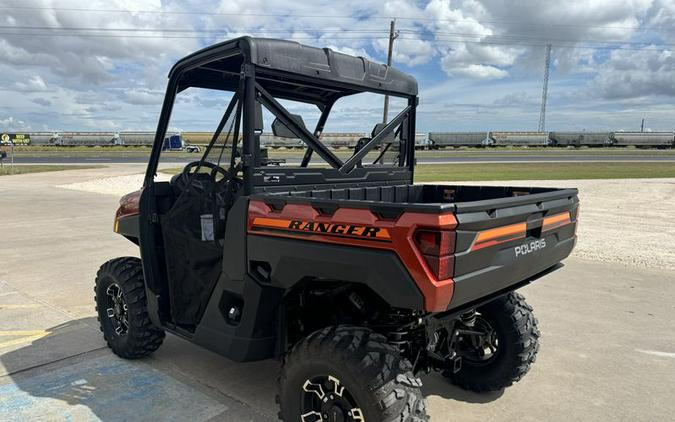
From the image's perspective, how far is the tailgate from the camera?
220 cm

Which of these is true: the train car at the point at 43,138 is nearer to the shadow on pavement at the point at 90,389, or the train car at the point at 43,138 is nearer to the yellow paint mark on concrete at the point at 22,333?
the yellow paint mark on concrete at the point at 22,333

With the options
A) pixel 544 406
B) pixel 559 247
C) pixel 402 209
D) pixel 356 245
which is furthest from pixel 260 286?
pixel 544 406

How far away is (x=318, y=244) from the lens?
2463mm

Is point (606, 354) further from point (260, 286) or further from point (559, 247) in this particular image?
point (260, 286)

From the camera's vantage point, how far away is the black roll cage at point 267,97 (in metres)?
2.83

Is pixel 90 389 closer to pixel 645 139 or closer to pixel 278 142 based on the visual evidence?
pixel 278 142

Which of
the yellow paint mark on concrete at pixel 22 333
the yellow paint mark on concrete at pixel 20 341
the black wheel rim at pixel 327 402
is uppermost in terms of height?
the black wheel rim at pixel 327 402

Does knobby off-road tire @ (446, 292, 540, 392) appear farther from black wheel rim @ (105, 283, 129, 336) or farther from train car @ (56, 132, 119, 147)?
train car @ (56, 132, 119, 147)

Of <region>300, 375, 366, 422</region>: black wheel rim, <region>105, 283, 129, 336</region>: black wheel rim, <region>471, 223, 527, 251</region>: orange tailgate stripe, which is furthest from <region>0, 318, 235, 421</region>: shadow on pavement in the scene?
<region>471, 223, 527, 251</region>: orange tailgate stripe

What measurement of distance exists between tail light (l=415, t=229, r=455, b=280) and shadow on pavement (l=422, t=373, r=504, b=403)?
168cm

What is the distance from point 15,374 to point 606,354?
15.1 feet

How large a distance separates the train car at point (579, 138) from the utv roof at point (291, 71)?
63.5m

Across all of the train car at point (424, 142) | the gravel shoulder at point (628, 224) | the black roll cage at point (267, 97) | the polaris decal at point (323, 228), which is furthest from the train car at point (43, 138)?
the polaris decal at point (323, 228)

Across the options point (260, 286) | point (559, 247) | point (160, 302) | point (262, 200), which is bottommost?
point (160, 302)
